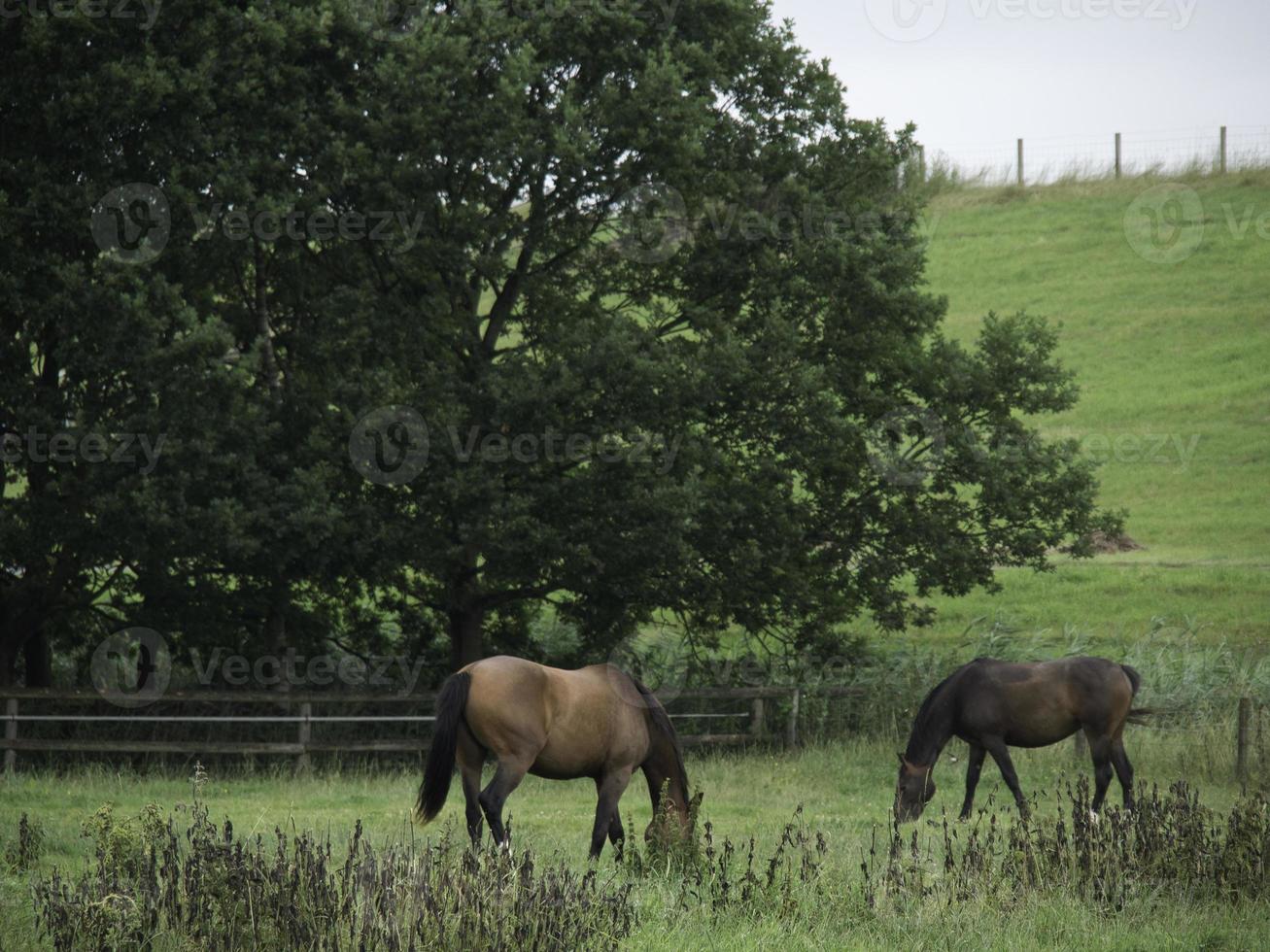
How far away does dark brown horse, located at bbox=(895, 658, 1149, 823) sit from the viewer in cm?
1415

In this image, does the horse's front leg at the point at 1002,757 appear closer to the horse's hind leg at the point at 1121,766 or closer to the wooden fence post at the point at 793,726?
the horse's hind leg at the point at 1121,766

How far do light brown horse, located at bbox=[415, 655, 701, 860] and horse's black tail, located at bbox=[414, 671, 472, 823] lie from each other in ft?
0.08

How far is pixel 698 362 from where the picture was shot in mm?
17234

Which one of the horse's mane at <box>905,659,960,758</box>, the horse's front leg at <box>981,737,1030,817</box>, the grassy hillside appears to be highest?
the grassy hillside

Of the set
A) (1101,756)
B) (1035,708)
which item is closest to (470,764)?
(1035,708)

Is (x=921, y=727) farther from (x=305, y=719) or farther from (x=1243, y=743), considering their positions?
(x=305, y=719)

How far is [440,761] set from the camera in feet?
33.0

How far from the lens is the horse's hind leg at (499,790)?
404 inches

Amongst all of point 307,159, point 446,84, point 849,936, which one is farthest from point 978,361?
point 849,936

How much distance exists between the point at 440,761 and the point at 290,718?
7658mm

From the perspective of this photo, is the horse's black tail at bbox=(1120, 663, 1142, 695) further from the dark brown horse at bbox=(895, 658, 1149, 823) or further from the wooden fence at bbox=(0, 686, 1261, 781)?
the wooden fence at bbox=(0, 686, 1261, 781)

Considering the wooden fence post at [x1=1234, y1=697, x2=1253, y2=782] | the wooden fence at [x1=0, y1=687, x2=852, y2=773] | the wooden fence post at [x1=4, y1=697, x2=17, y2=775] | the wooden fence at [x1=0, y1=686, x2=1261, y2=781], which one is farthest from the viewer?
the wooden fence at [x1=0, y1=687, x2=852, y2=773]

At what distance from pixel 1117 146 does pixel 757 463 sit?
135 feet

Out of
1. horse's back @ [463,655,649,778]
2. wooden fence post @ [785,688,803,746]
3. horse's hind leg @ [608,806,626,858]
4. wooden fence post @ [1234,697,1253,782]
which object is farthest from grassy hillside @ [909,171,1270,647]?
horse's hind leg @ [608,806,626,858]
